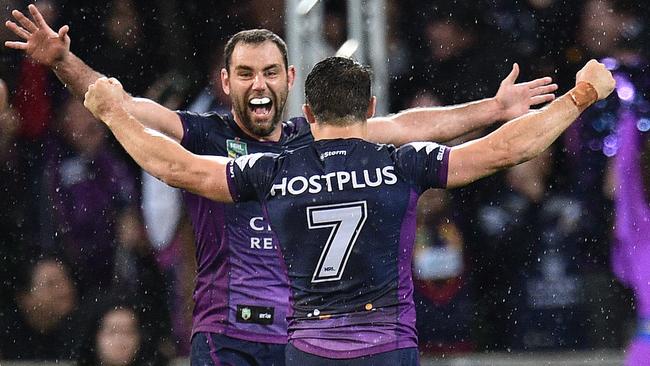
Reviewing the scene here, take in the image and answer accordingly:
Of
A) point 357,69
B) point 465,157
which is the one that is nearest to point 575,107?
point 465,157

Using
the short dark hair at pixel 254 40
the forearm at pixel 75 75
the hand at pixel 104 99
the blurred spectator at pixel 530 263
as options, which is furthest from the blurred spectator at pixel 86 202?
the hand at pixel 104 99

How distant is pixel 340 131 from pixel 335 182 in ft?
0.69

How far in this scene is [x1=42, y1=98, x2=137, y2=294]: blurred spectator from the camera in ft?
27.2

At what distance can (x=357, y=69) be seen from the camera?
4.75m

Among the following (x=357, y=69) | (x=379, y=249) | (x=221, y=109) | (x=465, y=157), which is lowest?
(x=379, y=249)

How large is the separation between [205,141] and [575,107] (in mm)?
1816

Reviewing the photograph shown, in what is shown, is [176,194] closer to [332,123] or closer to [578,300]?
[578,300]

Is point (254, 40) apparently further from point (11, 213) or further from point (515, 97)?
point (11, 213)

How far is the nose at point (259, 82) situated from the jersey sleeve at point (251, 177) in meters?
1.21

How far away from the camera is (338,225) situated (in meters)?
4.55

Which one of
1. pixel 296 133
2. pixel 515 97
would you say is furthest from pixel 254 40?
pixel 515 97

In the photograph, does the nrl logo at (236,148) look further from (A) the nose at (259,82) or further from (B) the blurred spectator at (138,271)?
(B) the blurred spectator at (138,271)

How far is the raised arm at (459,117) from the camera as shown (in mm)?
6102

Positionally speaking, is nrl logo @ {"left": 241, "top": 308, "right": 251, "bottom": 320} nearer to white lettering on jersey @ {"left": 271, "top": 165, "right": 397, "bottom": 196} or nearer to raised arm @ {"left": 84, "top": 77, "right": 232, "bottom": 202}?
raised arm @ {"left": 84, "top": 77, "right": 232, "bottom": 202}
